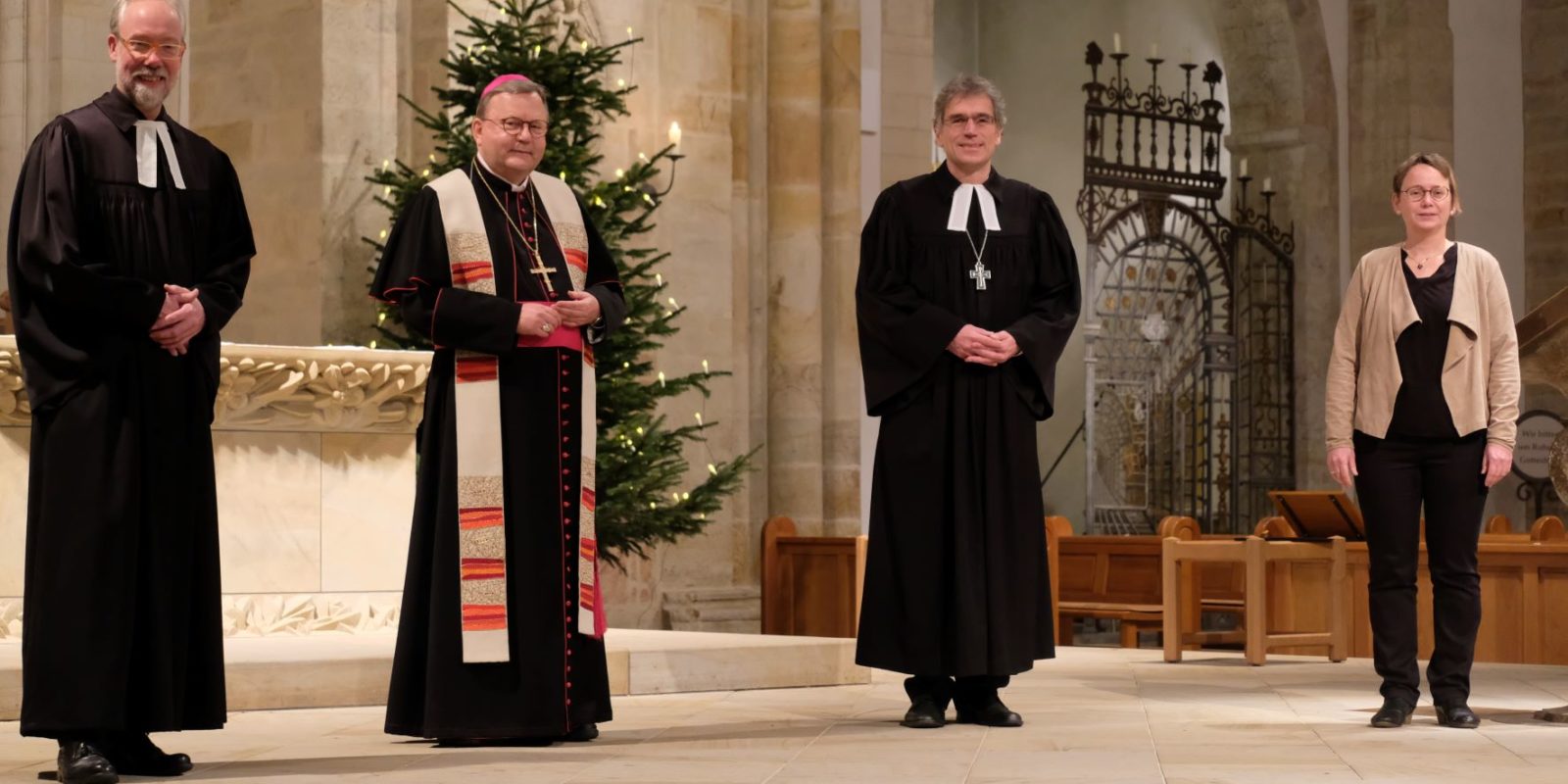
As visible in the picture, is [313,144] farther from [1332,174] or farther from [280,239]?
[1332,174]

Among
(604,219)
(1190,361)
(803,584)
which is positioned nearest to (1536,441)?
(1190,361)

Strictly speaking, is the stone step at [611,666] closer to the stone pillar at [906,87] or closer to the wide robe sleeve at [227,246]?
the wide robe sleeve at [227,246]

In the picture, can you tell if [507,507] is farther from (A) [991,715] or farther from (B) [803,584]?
(B) [803,584]

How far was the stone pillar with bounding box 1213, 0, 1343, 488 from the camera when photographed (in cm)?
1748

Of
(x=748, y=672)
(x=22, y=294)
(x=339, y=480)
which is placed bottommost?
(x=748, y=672)

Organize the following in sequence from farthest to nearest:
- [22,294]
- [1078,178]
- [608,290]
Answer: [1078,178]
[608,290]
[22,294]

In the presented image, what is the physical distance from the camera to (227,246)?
15.6 feet

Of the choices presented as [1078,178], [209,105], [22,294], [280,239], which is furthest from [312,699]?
[1078,178]

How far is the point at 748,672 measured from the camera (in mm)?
7195

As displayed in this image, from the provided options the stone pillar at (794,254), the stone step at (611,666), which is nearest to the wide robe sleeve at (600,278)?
the stone step at (611,666)

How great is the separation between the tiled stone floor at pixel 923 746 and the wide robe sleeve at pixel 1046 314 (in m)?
0.93

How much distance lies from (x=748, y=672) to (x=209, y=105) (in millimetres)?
4453

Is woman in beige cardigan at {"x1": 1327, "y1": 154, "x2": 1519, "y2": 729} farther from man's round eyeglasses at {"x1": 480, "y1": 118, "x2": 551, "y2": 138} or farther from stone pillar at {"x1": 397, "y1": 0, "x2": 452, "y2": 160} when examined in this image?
stone pillar at {"x1": 397, "y1": 0, "x2": 452, "y2": 160}

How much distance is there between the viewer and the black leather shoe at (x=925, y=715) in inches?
219
